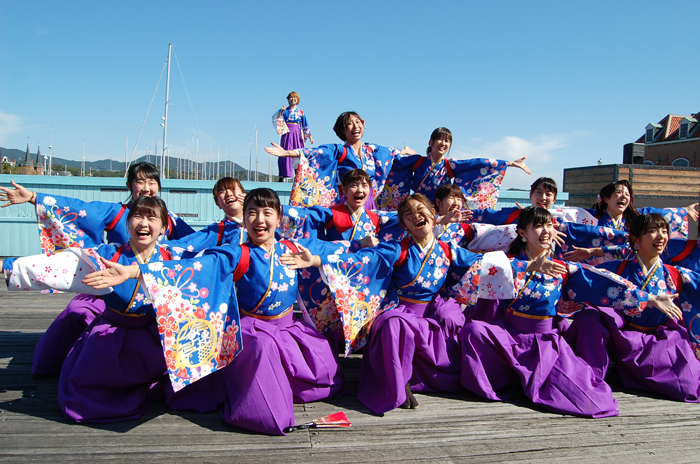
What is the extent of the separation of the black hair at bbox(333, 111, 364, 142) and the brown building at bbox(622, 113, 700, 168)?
26.6 metres

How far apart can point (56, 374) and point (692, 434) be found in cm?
368

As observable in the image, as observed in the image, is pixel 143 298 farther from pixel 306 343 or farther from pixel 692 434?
pixel 692 434

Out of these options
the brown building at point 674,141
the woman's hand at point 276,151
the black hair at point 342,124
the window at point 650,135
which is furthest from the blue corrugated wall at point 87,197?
the window at point 650,135

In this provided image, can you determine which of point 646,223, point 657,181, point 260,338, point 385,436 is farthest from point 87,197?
point 657,181

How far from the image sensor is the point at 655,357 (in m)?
2.88

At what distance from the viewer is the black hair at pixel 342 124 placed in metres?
4.31

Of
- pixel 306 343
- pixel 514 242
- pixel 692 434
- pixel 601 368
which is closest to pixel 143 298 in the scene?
pixel 306 343

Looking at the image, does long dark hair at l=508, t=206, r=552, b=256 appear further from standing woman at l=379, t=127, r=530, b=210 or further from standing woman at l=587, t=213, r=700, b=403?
standing woman at l=379, t=127, r=530, b=210

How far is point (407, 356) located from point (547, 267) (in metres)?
0.99

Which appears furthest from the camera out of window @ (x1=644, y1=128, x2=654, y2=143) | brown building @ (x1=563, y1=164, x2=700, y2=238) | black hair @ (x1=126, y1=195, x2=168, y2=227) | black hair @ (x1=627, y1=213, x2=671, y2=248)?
window @ (x1=644, y1=128, x2=654, y2=143)

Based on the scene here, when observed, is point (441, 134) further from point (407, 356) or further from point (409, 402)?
point (409, 402)

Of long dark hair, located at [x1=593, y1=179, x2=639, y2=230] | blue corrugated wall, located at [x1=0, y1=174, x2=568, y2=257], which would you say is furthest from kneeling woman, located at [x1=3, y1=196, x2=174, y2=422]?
blue corrugated wall, located at [x1=0, y1=174, x2=568, y2=257]

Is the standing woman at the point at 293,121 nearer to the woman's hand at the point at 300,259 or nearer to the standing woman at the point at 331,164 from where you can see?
the standing woman at the point at 331,164

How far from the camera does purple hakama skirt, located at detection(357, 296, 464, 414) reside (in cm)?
258
